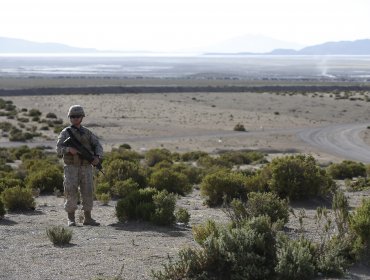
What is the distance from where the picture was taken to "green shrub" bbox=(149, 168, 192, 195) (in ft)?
49.4

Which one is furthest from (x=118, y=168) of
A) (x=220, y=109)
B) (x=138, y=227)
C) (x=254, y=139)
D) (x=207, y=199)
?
(x=220, y=109)

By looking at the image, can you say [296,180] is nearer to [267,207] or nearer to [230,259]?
[267,207]

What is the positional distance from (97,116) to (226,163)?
111 feet

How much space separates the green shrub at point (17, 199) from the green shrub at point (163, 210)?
10.2 feet

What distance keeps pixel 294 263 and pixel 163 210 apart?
3.94 meters

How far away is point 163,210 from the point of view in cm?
1038

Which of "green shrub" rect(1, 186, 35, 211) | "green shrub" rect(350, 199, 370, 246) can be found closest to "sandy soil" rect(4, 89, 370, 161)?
"green shrub" rect(1, 186, 35, 211)

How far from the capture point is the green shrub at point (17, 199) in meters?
12.2

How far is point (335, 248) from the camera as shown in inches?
289

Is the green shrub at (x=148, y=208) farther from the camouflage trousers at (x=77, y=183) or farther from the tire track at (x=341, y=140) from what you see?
the tire track at (x=341, y=140)

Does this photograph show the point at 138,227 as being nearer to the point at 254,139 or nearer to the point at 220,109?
the point at 254,139

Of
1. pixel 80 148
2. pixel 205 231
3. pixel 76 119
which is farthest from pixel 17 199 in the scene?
pixel 205 231

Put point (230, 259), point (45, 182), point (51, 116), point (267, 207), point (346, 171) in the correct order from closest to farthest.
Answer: point (230, 259) < point (267, 207) < point (45, 182) < point (346, 171) < point (51, 116)

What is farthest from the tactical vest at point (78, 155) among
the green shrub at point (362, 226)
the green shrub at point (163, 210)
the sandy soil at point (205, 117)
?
the sandy soil at point (205, 117)
